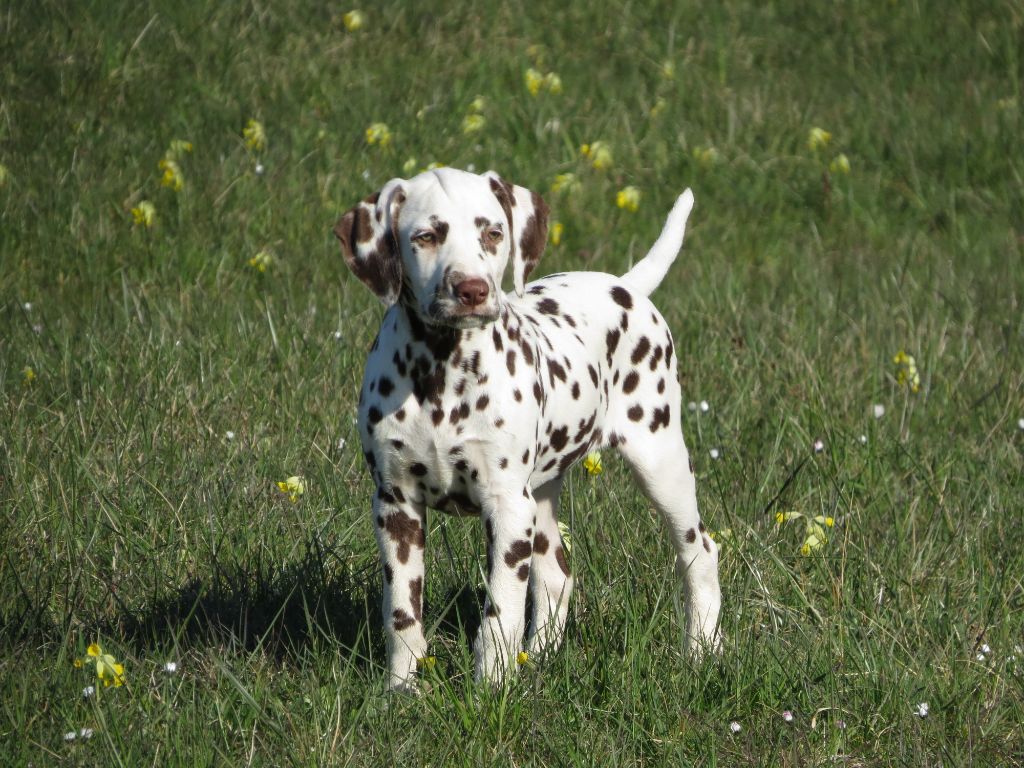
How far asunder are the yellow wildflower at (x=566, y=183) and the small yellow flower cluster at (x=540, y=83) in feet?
2.91

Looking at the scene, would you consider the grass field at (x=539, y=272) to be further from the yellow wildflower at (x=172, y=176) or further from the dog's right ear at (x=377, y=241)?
the dog's right ear at (x=377, y=241)

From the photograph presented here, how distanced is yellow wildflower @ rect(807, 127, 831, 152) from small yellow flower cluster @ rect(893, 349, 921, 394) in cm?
332

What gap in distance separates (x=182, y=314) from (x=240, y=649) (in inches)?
118

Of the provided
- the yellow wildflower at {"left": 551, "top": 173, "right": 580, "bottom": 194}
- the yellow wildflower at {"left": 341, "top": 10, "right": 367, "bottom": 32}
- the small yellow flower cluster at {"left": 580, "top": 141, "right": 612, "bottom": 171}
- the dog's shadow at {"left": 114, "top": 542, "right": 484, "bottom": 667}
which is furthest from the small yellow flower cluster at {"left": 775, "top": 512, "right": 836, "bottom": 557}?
the yellow wildflower at {"left": 341, "top": 10, "right": 367, "bottom": 32}

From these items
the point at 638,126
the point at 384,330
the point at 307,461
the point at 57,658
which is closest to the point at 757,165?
the point at 638,126

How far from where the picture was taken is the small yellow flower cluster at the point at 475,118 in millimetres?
8797

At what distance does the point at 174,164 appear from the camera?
8.09 meters

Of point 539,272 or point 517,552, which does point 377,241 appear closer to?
point 517,552

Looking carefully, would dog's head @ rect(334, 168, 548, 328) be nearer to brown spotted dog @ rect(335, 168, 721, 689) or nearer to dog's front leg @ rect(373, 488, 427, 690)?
brown spotted dog @ rect(335, 168, 721, 689)

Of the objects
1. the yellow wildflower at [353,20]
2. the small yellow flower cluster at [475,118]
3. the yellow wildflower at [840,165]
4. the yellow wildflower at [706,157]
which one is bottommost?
the yellow wildflower at [840,165]

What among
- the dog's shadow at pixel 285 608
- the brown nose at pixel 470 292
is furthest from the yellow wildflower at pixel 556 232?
the brown nose at pixel 470 292

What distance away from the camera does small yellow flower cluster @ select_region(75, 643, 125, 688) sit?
3.78 metres

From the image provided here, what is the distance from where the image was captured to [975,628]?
15.6ft

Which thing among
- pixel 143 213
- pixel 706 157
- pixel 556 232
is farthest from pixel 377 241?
pixel 706 157
